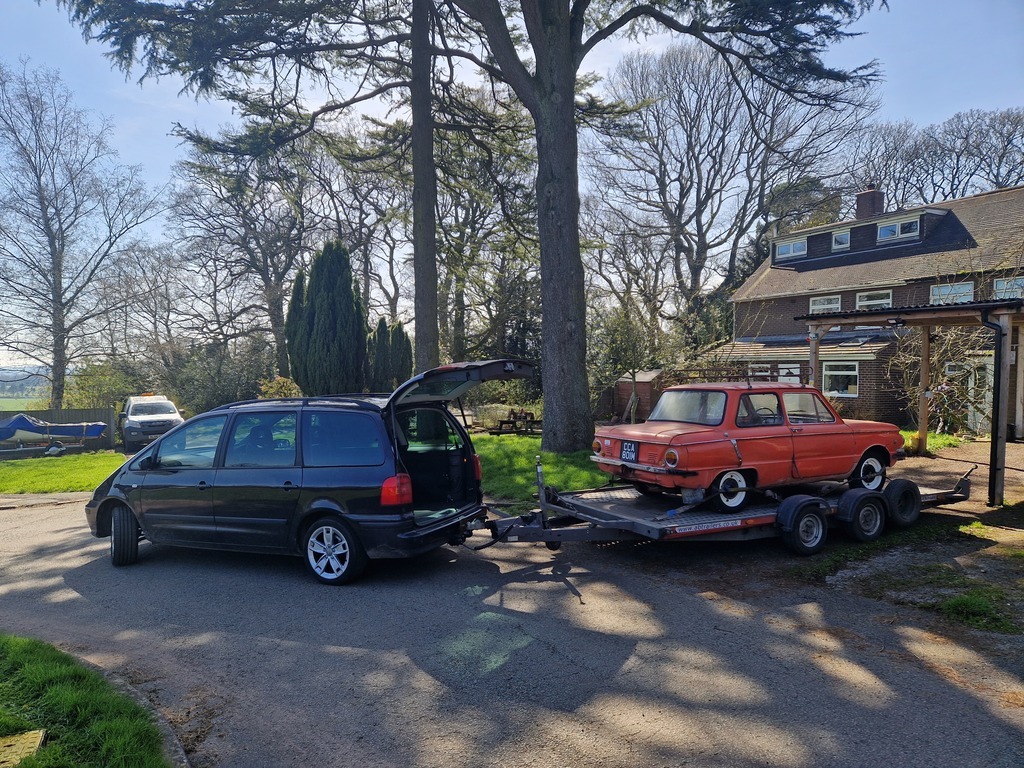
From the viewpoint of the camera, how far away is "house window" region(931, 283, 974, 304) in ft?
68.6

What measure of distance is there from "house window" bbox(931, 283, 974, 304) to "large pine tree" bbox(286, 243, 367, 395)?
18.0m

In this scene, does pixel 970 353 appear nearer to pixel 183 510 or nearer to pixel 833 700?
pixel 833 700

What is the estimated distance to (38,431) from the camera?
22.0 meters

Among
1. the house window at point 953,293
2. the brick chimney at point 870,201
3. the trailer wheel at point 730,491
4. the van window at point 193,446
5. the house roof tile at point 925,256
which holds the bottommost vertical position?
the trailer wheel at point 730,491

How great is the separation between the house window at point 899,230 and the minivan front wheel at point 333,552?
27789 mm


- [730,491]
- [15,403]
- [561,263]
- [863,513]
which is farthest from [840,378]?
[15,403]

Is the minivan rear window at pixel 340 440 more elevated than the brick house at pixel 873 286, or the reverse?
the brick house at pixel 873 286

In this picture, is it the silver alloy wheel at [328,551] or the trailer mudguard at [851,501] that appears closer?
the silver alloy wheel at [328,551]

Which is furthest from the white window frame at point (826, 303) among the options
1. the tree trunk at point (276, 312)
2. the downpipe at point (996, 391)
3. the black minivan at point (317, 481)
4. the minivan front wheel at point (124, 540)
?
the minivan front wheel at point (124, 540)

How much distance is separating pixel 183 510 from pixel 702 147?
3511 cm

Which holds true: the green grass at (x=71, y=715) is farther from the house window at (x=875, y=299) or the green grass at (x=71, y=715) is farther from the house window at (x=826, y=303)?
the house window at (x=826, y=303)

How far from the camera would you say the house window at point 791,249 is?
30859 mm

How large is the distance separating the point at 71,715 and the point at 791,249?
32.7m

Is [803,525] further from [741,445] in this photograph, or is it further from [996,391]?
[996,391]
